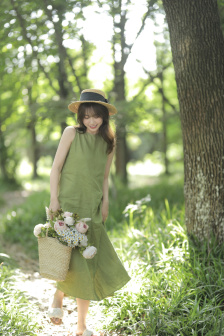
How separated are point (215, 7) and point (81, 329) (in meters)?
3.15

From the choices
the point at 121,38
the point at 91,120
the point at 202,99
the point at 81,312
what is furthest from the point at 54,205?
the point at 121,38

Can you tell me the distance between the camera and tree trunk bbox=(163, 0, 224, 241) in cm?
330

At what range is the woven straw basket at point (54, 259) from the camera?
8.18 ft

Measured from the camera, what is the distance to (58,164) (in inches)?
106

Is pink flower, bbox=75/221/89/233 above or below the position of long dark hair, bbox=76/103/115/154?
below

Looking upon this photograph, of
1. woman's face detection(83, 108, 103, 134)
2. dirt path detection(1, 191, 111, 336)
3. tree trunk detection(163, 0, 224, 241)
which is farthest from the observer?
tree trunk detection(163, 0, 224, 241)

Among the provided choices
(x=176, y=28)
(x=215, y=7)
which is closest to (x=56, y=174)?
(x=176, y=28)

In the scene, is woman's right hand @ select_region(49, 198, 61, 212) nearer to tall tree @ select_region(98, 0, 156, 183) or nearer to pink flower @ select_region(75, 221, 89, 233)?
pink flower @ select_region(75, 221, 89, 233)

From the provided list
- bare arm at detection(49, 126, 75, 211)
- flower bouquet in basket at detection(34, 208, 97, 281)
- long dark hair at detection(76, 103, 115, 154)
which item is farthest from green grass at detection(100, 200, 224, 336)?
long dark hair at detection(76, 103, 115, 154)

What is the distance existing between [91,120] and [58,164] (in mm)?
430

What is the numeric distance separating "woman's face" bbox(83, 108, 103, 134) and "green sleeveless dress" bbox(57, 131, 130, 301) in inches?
2.7

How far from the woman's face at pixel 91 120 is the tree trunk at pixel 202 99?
3.72 ft

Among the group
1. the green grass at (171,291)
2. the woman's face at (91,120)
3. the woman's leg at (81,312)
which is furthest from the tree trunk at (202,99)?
the woman's leg at (81,312)

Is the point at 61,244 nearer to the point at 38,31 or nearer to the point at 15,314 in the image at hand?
the point at 15,314
